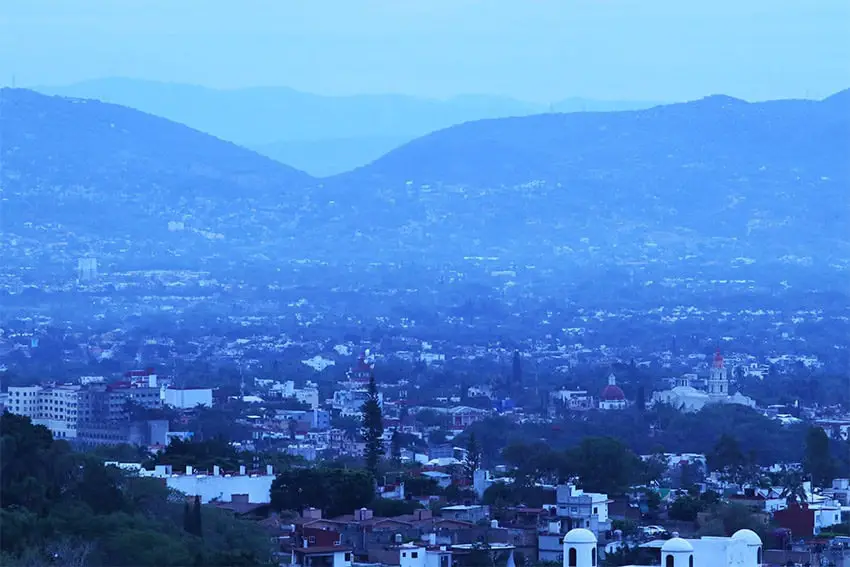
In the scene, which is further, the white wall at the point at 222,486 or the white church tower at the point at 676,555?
the white wall at the point at 222,486

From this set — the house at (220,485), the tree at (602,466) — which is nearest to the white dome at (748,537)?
the house at (220,485)

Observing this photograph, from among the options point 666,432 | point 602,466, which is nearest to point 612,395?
point 666,432

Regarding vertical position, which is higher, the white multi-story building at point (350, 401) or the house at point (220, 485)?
the white multi-story building at point (350, 401)

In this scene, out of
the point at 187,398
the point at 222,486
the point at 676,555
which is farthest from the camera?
the point at 187,398

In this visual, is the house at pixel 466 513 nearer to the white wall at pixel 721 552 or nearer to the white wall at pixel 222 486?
the white wall at pixel 222 486

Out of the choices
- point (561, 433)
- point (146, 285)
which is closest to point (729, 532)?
point (561, 433)

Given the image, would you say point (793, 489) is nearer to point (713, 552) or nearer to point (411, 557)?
point (411, 557)
